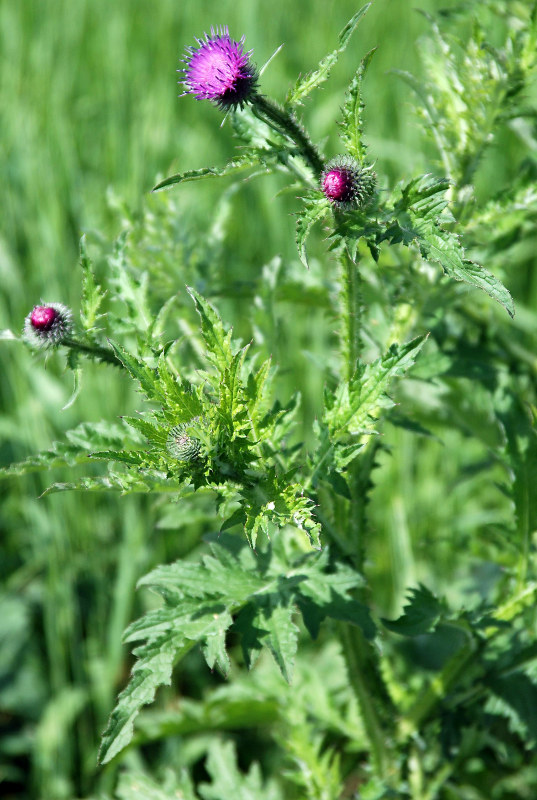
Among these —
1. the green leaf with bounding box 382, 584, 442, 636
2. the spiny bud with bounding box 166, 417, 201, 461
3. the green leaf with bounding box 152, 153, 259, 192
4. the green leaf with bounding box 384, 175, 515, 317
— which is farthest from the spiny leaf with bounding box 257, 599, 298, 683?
the green leaf with bounding box 152, 153, 259, 192

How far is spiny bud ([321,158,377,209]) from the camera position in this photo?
56.2 inches

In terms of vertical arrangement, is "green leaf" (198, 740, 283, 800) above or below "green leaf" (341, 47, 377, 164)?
below

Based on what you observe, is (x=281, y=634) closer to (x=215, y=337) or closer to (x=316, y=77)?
A: (x=215, y=337)

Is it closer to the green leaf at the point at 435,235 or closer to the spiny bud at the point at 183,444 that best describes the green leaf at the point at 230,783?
the spiny bud at the point at 183,444

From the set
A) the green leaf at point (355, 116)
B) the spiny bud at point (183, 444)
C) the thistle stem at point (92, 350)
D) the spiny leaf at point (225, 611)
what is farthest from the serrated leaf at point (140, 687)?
the green leaf at point (355, 116)

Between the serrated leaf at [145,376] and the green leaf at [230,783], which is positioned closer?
the serrated leaf at [145,376]

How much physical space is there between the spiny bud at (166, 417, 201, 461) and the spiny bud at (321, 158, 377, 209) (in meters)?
0.51

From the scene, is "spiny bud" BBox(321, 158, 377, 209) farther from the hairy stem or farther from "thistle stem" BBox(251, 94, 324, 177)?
the hairy stem

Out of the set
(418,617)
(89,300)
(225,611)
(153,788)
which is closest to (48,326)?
(89,300)

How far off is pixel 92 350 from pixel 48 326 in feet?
0.38

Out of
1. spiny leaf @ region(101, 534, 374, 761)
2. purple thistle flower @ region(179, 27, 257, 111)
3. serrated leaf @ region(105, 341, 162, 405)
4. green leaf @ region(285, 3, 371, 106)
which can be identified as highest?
purple thistle flower @ region(179, 27, 257, 111)

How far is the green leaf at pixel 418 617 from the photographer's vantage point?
1.77 m

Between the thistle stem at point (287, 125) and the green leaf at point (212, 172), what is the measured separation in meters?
0.08

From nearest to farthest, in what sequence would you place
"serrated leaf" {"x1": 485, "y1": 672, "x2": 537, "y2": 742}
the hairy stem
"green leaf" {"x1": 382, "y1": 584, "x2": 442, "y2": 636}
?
"green leaf" {"x1": 382, "y1": 584, "x2": 442, "y2": 636}
the hairy stem
"serrated leaf" {"x1": 485, "y1": 672, "x2": 537, "y2": 742}
